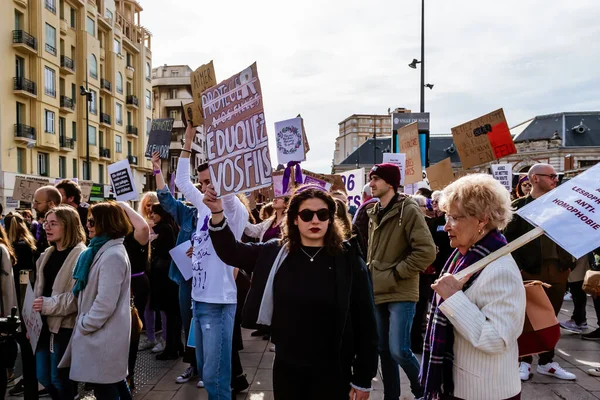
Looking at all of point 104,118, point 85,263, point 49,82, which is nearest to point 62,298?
point 85,263

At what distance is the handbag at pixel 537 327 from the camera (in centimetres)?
246

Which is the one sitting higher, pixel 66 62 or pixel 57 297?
pixel 66 62

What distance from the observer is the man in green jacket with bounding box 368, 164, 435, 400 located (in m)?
3.97

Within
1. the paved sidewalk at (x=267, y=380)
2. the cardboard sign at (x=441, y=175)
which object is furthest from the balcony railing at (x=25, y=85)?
the paved sidewalk at (x=267, y=380)

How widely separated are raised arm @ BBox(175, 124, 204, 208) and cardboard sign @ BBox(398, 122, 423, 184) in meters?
Answer: 6.43

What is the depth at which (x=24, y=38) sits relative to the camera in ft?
94.7

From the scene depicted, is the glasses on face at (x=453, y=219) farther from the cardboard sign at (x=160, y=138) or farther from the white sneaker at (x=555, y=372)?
the cardboard sign at (x=160, y=138)

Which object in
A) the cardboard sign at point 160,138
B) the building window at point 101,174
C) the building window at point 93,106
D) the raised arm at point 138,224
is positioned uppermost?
the building window at point 93,106

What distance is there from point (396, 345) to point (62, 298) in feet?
8.87

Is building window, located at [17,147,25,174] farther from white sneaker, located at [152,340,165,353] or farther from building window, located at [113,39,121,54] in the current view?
white sneaker, located at [152,340,165,353]

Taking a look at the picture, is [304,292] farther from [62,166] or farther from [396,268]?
[62,166]

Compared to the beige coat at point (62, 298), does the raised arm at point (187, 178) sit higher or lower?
higher

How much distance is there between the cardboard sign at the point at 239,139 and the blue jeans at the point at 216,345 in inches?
47.9

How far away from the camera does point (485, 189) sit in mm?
2400
